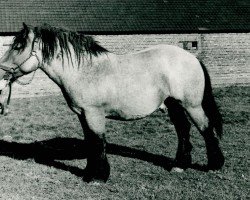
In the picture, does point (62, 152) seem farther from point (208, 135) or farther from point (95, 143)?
point (208, 135)

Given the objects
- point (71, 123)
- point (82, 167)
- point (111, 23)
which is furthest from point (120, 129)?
point (111, 23)

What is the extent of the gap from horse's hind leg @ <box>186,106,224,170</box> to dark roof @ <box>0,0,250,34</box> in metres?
15.7

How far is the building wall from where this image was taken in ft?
70.8

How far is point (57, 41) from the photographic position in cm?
572

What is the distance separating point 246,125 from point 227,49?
1373 cm

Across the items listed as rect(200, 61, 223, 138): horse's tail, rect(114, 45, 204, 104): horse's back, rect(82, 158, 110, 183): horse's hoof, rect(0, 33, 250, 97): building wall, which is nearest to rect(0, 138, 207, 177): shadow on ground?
rect(82, 158, 110, 183): horse's hoof

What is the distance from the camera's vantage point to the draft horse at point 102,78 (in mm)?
5629

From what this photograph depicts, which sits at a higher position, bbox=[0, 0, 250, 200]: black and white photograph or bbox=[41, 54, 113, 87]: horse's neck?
bbox=[41, 54, 113, 87]: horse's neck

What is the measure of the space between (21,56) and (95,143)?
1.75m

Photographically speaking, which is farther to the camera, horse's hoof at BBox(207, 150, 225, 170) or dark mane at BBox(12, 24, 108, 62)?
horse's hoof at BBox(207, 150, 225, 170)

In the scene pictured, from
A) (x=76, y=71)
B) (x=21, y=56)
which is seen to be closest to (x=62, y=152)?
(x=76, y=71)

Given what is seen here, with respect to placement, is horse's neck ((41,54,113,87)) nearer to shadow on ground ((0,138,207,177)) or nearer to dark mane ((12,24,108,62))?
dark mane ((12,24,108,62))

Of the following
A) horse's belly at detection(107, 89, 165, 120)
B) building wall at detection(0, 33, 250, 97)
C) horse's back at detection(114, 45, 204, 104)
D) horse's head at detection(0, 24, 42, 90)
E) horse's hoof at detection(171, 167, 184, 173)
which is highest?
horse's head at detection(0, 24, 42, 90)

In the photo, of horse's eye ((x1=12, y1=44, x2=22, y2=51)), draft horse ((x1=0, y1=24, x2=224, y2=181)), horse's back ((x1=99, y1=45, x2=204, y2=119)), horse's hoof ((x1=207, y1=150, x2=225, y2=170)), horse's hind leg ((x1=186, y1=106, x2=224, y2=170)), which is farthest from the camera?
horse's hoof ((x1=207, y1=150, x2=225, y2=170))
